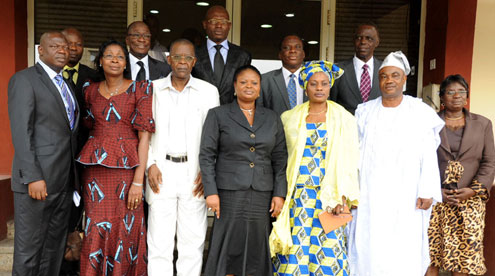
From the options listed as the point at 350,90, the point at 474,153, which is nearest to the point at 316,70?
the point at 350,90

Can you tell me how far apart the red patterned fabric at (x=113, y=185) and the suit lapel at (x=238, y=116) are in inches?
24.6

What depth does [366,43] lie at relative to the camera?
4320 mm

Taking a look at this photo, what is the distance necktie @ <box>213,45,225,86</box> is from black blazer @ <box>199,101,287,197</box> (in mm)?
731

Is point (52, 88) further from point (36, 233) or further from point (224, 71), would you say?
point (224, 71)

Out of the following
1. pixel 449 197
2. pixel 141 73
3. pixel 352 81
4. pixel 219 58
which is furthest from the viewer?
pixel 352 81

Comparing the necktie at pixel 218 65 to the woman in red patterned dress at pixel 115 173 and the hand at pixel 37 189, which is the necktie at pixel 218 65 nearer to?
the woman in red patterned dress at pixel 115 173

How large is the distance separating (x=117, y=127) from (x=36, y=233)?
0.96m

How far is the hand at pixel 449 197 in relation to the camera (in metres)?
3.70

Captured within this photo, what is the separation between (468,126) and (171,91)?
259cm

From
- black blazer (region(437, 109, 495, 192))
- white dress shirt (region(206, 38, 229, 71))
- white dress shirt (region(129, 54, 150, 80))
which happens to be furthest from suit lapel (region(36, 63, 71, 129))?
black blazer (region(437, 109, 495, 192))

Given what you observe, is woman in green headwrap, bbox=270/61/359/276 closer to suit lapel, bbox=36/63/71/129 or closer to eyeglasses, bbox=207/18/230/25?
eyeglasses, bbox=207/18/230/25

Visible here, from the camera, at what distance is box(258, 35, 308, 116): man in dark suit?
401cm

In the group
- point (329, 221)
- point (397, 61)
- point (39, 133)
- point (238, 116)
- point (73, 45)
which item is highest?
point (73, 45)

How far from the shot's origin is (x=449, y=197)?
3703mm
